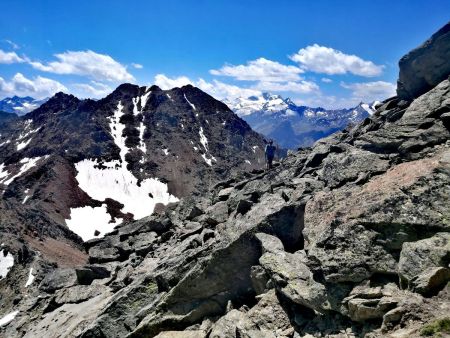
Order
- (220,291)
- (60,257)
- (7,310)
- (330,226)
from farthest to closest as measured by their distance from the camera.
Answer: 1. (60,257)
2. (7,310)
3. (220,291)
4. (330,226)

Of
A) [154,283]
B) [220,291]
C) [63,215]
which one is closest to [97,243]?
[154,283]

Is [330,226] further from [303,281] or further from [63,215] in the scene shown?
[63,215]

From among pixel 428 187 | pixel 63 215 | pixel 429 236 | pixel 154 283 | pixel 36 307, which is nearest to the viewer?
pixel 429 236

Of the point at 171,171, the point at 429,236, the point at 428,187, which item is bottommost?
the point at 429,236

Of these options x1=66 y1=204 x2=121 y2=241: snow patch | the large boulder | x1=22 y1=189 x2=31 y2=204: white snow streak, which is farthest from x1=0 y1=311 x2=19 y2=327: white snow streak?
x1=22 y1=189 x2=31 y2=204: white snow streak

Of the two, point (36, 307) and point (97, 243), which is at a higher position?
point (97, 243)

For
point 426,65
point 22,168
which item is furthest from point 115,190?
point 426,65

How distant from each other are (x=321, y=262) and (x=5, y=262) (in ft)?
167

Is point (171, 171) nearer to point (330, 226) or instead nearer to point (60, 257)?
point (60, 257)

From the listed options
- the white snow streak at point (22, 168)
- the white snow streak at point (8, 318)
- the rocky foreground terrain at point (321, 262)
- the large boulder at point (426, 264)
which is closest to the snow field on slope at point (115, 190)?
the white snow streak at point (22, 168)

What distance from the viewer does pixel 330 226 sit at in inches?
719

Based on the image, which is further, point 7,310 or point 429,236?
point 7,310

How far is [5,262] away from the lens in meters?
53.6

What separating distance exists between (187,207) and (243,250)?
23375 mm
